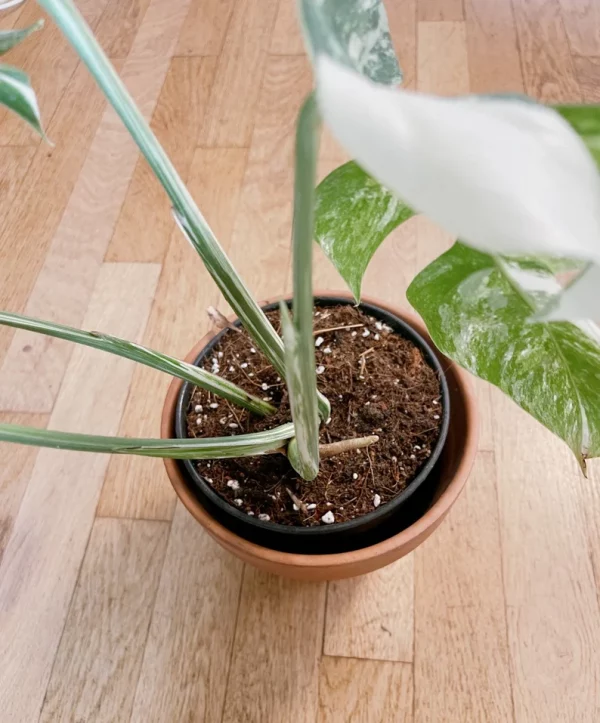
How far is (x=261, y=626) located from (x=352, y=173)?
57 cm

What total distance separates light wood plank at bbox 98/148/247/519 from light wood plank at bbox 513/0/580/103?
0.57m

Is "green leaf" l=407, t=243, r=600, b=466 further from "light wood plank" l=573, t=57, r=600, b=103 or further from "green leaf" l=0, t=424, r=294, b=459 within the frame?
"light wood plank" l=573, t=57, r=600, b=103

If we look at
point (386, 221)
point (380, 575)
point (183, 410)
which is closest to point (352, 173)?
point (386, 221)

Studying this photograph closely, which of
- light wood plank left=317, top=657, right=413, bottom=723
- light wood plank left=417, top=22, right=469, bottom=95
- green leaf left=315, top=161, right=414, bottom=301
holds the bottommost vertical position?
light wood plank left=317, top=657, right=413, bottom=723

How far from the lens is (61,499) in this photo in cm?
88

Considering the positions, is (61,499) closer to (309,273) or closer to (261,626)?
(261,626)

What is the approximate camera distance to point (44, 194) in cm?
120

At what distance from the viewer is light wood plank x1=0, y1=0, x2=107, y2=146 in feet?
4.29

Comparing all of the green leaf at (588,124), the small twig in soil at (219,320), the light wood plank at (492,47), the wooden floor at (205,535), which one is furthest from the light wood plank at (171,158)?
the green leaf at (588,124)

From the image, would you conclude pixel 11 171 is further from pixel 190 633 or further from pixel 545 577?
pixel 545 577

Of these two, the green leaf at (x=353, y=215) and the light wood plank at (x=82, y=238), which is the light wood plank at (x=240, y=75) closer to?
the light wood plank at (x=82, y=238)

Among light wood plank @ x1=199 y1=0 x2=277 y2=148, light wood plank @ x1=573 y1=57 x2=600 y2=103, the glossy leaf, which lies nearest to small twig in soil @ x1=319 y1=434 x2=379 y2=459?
the glossy leaf

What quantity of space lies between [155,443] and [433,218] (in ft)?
1.11

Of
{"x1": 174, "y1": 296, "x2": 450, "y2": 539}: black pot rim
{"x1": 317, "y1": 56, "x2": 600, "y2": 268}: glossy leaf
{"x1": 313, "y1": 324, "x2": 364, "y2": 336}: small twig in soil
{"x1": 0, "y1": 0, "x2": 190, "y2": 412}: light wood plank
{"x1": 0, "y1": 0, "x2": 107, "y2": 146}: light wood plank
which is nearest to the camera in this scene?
{"x1": 317, "y1": 56, "x2": 600, "y2": 268}: glossy leaf
